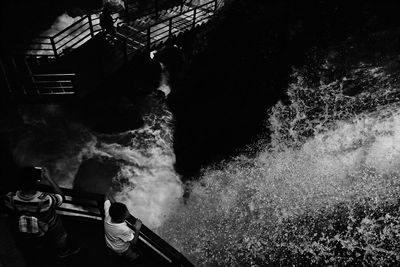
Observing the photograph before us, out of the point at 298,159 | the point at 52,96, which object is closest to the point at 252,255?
the point at 298,159

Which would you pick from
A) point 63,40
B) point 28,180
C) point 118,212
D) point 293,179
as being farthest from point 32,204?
point 63,40

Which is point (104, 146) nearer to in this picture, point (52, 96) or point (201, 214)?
point (52, 96)

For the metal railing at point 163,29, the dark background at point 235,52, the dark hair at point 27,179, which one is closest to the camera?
the dark hair at point 27,179

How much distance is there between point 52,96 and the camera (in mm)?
10062

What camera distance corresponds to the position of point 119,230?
4.96 m

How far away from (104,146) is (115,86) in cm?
245

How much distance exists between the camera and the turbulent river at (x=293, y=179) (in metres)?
9.76

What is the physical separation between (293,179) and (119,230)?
296 inches

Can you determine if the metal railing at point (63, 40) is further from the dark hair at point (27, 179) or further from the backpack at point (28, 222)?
the backpack at point (28, 222)

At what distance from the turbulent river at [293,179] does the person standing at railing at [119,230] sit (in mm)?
4876

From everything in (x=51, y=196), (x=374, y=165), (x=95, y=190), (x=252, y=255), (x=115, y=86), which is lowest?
(x=252, y=255)

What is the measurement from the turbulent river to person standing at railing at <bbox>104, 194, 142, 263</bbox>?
4.88 meters

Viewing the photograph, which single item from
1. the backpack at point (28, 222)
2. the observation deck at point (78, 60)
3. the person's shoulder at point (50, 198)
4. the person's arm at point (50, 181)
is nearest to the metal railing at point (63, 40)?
the observation deck at point (78, 60)

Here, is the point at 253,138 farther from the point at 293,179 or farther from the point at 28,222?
the point at 28,222
